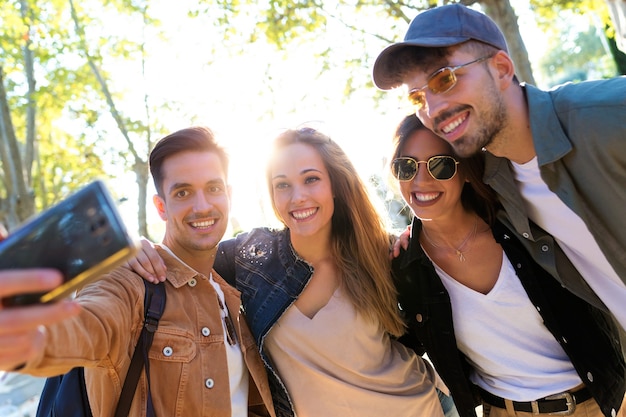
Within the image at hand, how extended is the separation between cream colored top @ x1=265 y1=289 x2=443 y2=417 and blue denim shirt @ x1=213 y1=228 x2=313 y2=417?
7 centimetres

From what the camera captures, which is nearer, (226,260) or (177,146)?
(177,146)

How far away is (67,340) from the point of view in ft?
5.63

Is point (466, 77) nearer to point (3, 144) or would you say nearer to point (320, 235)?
point (320, 235)

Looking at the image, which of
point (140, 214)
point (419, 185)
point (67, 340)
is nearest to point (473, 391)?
point (419, 185)

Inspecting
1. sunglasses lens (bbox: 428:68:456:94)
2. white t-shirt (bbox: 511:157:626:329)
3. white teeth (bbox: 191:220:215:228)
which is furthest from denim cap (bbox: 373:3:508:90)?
white teeth (bbox: 191:220:215:228)

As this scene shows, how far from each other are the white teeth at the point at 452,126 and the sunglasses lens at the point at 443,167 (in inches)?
11.9

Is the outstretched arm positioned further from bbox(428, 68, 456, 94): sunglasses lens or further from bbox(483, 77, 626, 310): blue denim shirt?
bbox(483, 77, 626, 310): blue denim shirt

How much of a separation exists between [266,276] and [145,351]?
109 centimetres

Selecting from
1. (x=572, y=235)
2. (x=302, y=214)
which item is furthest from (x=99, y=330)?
(x=572, y=235)

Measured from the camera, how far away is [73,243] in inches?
44.5

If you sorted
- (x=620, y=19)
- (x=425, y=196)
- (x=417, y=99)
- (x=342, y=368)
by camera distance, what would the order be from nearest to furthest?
(x=417, y=99)
(x=342, y=368)
(x=425, y=196)
(x=620, y=19)

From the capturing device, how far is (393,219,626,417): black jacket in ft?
A: 9.06

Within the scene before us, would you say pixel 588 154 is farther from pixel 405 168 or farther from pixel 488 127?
pixel 405 168

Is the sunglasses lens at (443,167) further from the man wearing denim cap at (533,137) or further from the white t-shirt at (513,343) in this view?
the white t-shirt at (513,343)
